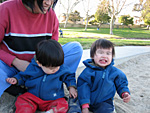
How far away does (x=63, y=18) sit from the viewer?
1523 inches

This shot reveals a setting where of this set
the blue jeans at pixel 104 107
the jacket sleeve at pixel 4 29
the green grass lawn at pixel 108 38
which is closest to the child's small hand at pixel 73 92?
the blue jeans at pixel 104 107

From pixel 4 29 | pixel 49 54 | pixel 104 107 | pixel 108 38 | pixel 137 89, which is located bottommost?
pixel 108 38

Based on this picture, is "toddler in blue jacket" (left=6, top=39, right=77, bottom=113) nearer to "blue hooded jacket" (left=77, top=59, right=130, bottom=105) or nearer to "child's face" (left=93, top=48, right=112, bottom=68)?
"blue hooded jacket" (left=77, top=59, right=130, bottom=105)

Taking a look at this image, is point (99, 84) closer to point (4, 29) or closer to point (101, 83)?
point (101, 83)

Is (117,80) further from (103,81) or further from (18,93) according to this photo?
(18,93)

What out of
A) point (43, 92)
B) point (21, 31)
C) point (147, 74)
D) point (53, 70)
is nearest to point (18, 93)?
point (43, 92)

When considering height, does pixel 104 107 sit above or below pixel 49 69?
below

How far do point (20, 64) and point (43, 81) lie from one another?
1.18 ft

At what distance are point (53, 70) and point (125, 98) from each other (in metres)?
0.76

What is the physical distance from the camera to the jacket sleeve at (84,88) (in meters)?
1.61

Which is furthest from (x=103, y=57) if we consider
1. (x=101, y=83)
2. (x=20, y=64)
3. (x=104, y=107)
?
(x=20, y=64)

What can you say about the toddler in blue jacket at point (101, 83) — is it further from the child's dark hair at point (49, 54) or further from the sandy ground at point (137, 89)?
the child's dark hair at point (49, 54)

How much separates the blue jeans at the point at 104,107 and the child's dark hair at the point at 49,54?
597 mm

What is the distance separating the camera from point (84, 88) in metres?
1.66
